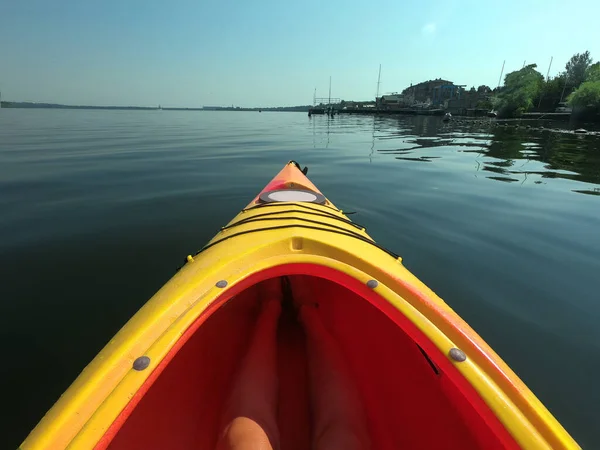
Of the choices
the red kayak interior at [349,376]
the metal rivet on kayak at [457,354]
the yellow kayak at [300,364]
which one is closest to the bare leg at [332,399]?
the yellow kayak at [300,364]

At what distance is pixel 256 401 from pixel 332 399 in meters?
0.56

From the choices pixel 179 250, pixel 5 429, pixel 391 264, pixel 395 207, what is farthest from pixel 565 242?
pixel 5 429

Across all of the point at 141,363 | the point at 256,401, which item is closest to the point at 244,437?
the point at 256,401

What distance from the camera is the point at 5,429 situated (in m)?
2.24

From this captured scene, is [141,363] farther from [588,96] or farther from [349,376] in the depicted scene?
[588,96]

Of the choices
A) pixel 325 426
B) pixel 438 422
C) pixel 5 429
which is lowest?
pixel 5 429

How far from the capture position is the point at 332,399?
2250 millimetres

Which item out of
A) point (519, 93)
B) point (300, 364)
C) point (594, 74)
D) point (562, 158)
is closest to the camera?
point (300, 364)

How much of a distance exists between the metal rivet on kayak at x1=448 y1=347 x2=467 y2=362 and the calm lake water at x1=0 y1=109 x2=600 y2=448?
175 cm

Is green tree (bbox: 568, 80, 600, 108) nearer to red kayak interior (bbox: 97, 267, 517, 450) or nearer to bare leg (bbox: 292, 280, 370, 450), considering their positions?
red kayak interior (bbox: 97, 267, 517, 450)

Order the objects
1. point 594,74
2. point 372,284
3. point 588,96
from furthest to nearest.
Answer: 1. point 594,74
2. point 588,96
3. point 372,284

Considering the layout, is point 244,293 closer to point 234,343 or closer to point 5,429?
point 234,343

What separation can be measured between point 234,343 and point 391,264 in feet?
5.73

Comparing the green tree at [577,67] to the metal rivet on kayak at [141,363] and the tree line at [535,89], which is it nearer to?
the tree line at [535,89]
